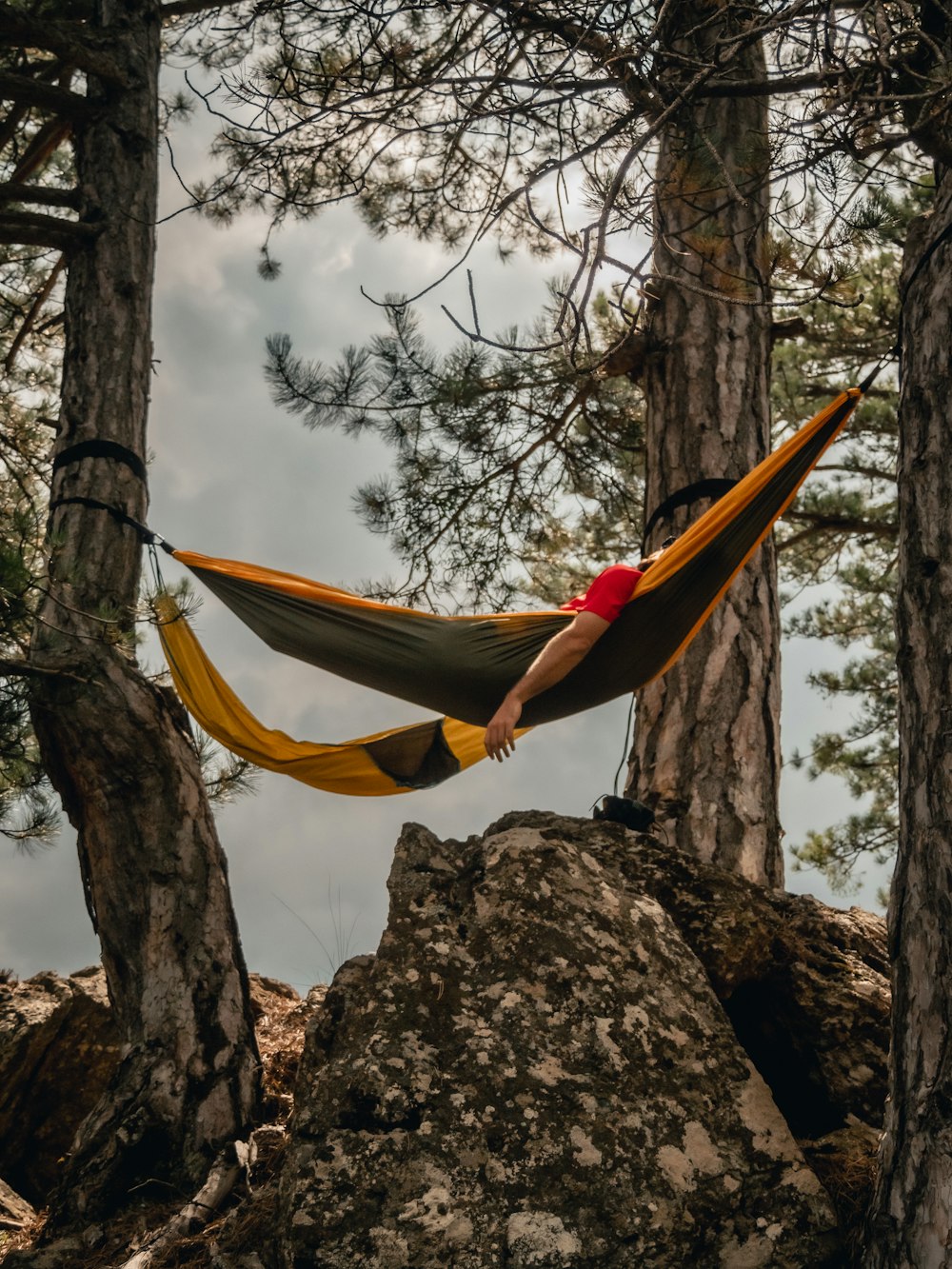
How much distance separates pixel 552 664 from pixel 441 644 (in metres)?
0.28

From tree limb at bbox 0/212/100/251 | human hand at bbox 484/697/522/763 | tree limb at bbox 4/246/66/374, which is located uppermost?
tree limb at bbox 4/246/66/374

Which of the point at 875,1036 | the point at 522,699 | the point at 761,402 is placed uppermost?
the point at 761,402

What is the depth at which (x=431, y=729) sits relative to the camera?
2875mm

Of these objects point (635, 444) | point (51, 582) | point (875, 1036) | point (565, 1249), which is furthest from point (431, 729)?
point (635, 444)

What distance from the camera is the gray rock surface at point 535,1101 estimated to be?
61.3 inches

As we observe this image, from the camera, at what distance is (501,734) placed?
7.43 feet

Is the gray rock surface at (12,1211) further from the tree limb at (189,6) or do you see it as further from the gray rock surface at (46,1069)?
the tree limb at (189,6)

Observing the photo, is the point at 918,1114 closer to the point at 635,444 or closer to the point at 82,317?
the point at 82,317

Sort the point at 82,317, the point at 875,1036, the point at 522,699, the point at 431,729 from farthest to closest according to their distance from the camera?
the point at 82,317 → the point at 431,729 → the point at 522,699 → the point at 875,1036

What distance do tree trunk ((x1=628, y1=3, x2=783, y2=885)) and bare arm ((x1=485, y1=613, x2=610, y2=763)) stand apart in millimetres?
826

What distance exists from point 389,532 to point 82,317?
5.22 feet

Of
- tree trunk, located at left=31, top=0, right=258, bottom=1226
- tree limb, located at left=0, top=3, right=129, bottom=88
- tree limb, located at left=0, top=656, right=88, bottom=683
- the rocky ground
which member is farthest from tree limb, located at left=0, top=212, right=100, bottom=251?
the rocky ground

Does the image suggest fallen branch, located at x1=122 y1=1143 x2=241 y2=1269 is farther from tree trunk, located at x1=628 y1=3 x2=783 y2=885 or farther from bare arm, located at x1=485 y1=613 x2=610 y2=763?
tree trunk, located at x1=628 y1=3 x2=783 y2=885

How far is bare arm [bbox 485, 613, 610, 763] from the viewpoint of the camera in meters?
2.29
